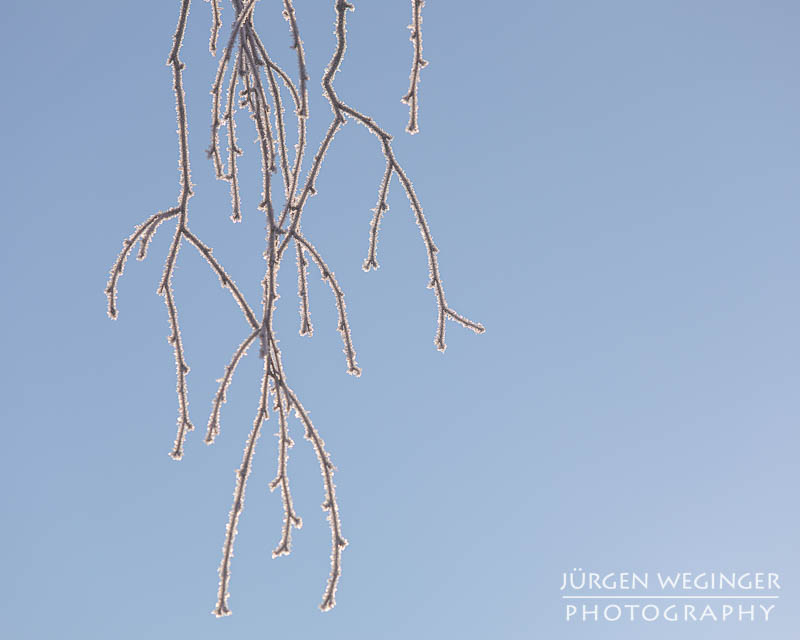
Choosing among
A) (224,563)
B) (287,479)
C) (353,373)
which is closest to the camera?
(224,563)

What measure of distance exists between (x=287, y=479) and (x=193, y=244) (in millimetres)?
239

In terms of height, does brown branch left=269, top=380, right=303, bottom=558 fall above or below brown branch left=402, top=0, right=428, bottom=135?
below

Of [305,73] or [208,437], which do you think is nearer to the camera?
[208,437]

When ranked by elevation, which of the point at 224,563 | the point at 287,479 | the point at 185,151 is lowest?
the point at 224,563

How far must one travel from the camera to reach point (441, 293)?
957mm

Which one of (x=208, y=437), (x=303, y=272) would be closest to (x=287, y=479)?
(x=208, y=437)

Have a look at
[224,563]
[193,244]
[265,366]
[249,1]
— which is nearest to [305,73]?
[249,1]

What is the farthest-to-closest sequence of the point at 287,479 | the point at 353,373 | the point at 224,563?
the point at 353,373, the point at 287,479, the point at 224,563

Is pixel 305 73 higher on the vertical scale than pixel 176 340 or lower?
higher

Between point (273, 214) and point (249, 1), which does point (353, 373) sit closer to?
point (273, 214)

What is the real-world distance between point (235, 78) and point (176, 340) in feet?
1.07

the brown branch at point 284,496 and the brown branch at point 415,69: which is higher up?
the brown branch at point 415,69

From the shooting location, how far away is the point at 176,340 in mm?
856

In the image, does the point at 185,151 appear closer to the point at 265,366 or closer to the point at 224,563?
the point at 265,366
